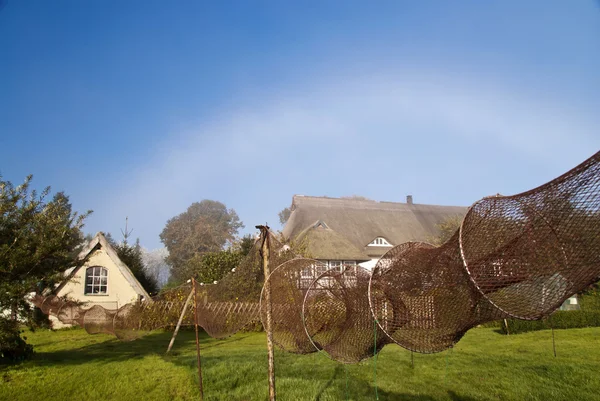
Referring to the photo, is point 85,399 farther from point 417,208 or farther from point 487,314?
point 417,208

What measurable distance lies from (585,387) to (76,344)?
47.8ft

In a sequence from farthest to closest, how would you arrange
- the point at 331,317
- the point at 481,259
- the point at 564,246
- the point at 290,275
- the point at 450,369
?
the point at 450,369 < the point at 290,275 < the point at 331,317 < the point at 481,259 < the point at 564,246

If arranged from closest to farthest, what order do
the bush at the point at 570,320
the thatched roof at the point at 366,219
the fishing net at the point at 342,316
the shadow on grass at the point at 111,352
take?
the fishing net at the point at 342,316
the shadow on grass at the point at 111,352
the bush at the point at 570,320
the thatched roof at the point at 366,219

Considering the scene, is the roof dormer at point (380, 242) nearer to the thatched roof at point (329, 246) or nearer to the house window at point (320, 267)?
the thatched roof at point (329, 246)

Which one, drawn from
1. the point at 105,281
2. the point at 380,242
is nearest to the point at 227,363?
the point at 105,281

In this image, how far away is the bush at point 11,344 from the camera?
345 inches

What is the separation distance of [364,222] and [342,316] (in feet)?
88.8

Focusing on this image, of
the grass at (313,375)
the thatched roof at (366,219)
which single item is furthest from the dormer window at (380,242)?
the grass at (313,375)

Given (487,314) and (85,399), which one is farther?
(85,399)

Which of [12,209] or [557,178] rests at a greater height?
[12,209]

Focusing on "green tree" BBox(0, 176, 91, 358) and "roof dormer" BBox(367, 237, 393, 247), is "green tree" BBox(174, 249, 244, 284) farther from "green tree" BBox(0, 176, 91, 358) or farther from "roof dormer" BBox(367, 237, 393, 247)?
"roof dormer" BBox(367, 237, 393, 247)

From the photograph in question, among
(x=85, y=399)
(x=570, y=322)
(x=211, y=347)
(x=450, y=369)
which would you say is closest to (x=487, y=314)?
(x=450, y=369)

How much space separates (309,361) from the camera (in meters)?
9.94

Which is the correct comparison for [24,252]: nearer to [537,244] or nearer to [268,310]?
[268,310]
